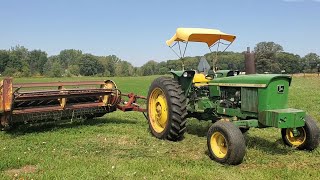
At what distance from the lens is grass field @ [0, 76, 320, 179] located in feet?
16.2

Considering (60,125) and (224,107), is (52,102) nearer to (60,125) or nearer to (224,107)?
(60,125)

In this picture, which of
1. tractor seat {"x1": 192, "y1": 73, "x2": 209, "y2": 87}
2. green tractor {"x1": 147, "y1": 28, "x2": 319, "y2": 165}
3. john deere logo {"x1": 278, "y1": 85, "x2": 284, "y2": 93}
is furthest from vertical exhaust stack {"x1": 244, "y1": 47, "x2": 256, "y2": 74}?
john deere logo {"x1": 278, "y1": 85, "x2": 284, "y2": 93}

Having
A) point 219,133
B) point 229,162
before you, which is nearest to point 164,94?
point 219,133

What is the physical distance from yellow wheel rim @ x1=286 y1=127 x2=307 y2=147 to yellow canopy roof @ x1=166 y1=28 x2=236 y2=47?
286 centimetres

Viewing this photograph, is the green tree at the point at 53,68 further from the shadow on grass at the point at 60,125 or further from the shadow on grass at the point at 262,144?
the shadow on grass at the point at 262,144

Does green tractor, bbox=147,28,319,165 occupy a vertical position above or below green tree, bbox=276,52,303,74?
below

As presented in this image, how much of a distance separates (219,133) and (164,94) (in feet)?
6.61

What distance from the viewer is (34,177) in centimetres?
481

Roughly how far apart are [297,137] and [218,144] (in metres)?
1.73

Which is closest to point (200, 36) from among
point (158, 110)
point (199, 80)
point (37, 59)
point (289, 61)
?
point (199, 80)

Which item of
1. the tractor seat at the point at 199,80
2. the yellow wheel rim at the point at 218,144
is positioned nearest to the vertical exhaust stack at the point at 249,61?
the tractor seat at the point at 199,80

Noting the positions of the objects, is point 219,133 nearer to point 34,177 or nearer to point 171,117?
point 171,117

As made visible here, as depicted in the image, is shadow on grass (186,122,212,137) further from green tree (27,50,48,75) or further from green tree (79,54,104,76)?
green tree (27,50,48,75)

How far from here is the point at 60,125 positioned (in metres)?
9.27
